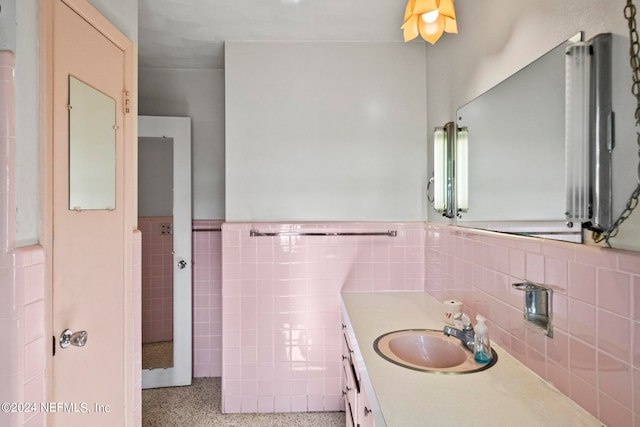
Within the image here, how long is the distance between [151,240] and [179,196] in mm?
410

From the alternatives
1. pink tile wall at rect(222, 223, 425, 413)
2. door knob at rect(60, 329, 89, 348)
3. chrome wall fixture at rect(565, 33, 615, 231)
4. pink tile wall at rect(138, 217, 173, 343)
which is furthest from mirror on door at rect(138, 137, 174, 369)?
chrome wall fixture at rect(565, 33, 615, 231)

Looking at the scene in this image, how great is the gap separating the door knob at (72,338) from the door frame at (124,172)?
0.04 m

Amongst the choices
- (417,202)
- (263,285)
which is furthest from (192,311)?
(417,202)

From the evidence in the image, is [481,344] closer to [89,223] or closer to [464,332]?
[464,332]

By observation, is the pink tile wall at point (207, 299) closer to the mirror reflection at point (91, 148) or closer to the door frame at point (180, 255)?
the door frame at point (180, 255)

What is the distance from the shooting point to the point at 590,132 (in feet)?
3.01

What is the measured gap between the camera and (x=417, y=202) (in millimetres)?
2385

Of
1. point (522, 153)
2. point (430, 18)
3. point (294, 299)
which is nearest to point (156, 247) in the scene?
point (294, 299)

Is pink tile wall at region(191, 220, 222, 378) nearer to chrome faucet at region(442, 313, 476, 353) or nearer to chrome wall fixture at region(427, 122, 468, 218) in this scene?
chrome wall fixture at region(427, 122, 468, 218)

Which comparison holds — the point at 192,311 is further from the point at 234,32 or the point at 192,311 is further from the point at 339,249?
the point at 234,32

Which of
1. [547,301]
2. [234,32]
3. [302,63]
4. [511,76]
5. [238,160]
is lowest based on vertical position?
[547,301]

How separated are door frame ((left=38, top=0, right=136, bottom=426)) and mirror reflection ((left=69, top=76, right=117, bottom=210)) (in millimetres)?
95

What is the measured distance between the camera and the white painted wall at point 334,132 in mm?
2355

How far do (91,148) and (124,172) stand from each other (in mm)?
229
